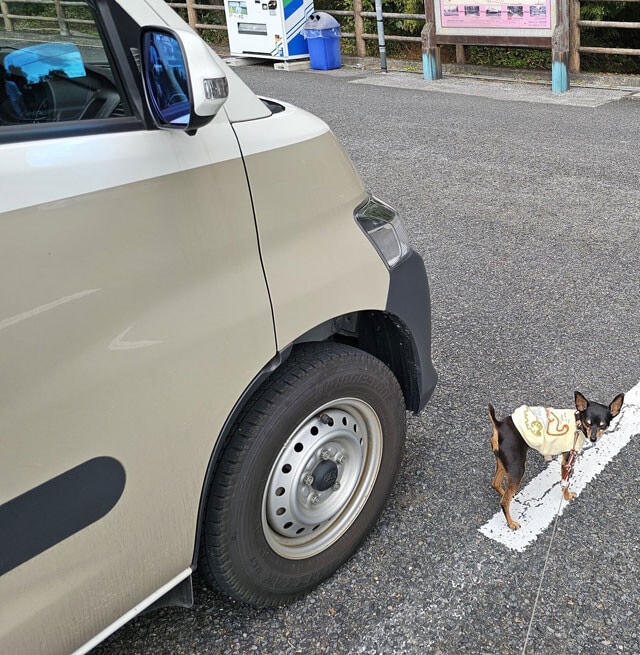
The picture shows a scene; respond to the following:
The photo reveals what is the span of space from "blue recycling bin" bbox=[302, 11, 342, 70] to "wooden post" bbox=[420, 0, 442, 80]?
207 centimetres

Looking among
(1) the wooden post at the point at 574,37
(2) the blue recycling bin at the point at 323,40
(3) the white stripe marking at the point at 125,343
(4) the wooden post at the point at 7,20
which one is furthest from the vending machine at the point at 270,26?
(3) the white stripe marking at the point at 125,343

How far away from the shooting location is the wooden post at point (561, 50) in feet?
33.1

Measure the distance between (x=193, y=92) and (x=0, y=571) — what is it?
1.12 meters

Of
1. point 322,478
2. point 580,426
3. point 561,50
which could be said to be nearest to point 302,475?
point 322,478

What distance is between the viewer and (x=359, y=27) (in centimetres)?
1404

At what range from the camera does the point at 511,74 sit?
11.8 meters

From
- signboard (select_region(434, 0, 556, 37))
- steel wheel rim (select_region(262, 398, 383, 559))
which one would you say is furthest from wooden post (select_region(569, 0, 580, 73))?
steel wheel rim (select_region(262, 398, 383, 559))

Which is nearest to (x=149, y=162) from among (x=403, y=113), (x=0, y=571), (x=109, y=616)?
(x=0, y=571)

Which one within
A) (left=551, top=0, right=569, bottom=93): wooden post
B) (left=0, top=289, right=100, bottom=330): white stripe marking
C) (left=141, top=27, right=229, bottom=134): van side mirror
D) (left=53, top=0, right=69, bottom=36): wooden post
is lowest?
(left=551, top=0, right=569, bottom=93): wooden post

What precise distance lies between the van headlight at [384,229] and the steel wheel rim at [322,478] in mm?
506

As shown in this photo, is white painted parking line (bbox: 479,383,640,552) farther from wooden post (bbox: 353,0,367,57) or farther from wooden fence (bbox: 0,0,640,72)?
wooden post (bbox: 353,0,367,57)

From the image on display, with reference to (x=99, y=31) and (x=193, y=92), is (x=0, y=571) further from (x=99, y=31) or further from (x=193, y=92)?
(x=99, y=31)

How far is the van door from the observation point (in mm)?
1614

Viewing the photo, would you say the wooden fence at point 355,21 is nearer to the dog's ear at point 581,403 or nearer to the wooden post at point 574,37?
the wooden post at point 574,37
